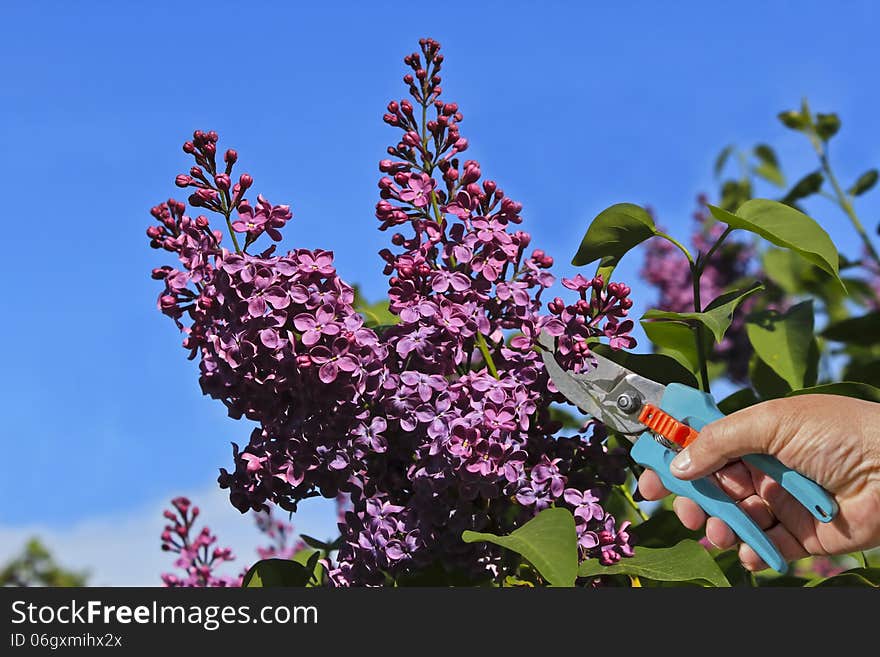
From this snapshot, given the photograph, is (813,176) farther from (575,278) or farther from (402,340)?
(402,340)

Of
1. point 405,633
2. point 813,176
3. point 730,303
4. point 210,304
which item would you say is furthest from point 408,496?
point 813,176

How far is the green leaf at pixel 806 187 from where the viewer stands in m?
3.22

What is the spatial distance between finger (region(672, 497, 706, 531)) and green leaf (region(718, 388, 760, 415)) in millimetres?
270

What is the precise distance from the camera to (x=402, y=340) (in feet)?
4.87

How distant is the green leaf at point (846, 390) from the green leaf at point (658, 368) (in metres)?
0.19

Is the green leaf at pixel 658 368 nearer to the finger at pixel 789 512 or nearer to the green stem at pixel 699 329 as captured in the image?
the green stem at pixel 699 329

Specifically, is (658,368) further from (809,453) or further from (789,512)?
(789,512)

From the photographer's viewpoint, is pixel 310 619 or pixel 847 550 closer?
pixel 310 619

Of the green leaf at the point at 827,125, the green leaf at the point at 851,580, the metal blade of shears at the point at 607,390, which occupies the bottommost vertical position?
the green leaf at the point at 851,580

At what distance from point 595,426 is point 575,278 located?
255mm

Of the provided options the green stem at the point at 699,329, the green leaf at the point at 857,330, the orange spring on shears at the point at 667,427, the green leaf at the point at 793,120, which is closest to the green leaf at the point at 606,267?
the green stem at the point at 699,329

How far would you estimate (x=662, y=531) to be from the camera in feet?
5.72

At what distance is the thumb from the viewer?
1.52 m

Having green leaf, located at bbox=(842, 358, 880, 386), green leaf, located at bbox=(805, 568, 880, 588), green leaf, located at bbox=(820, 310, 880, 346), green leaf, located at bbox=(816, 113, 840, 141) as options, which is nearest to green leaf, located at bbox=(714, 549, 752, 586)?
green leaf, located at bbox=(805, 568, 880, 588)
